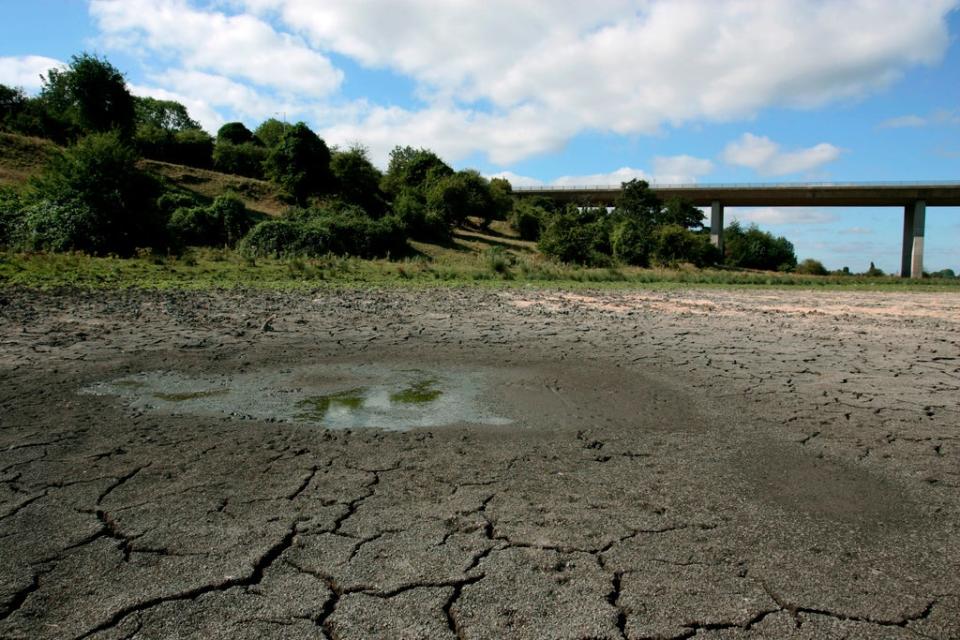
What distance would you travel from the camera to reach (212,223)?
33.1 metres

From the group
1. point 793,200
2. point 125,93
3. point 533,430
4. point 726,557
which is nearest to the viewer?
point 726,557

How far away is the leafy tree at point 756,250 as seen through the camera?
67.2 meters

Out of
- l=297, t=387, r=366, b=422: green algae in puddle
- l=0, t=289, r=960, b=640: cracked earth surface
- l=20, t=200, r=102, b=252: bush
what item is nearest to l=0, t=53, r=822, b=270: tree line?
l=20, t=200, r=102, b=252: bush

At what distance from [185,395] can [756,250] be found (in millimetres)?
70921

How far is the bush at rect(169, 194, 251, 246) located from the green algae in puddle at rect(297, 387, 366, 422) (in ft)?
93.8

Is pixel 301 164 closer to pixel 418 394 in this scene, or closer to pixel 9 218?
pixel 9 218

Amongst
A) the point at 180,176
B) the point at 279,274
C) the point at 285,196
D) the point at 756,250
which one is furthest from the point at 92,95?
the point at 756,250

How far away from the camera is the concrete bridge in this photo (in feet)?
187

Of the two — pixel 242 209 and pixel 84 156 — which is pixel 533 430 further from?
pixel 242 209

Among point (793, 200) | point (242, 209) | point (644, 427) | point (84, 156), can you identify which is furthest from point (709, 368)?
point (793, 200)

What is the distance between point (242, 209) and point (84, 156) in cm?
1224

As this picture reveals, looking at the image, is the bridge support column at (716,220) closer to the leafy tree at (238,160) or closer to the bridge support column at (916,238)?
the bridge support column at (916,238)

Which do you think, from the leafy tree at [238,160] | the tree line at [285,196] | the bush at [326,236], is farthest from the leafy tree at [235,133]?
the bush at [326,236]

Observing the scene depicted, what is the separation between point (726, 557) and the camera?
3049 millimetres
